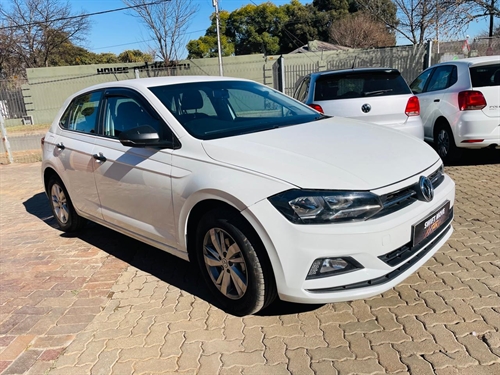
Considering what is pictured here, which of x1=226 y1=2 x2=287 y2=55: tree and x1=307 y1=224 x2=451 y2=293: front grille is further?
x1=226 y1=2 x2=287 y2=55: tree

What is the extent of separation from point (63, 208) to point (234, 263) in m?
2.97

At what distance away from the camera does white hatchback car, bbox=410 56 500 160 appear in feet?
19.4

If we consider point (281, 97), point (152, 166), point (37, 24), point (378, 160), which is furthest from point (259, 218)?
point (37, 24)

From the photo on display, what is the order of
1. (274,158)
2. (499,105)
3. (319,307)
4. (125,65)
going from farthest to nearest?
(125,65) < (499,105) < (319,307) < (274,158)

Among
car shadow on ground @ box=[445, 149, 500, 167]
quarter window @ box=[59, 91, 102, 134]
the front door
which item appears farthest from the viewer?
car shadow on ground @ box=[445, 149, 500, 167]

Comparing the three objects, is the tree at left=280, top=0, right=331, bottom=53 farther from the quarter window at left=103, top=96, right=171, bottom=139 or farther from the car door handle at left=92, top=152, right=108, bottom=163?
the car door handle at left=92, top=152, right=108, bottom=163

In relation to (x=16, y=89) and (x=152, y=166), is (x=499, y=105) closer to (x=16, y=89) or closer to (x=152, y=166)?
(x=152, y=166)

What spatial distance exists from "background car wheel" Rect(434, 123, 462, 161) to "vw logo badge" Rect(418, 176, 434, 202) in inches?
167

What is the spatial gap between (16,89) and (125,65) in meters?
5.58

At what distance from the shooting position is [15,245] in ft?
15.7

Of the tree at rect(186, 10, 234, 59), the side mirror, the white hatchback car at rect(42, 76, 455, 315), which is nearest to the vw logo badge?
the white hatchback car at rect(42, 76, 455, 315)

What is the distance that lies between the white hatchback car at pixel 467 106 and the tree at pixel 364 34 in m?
33.0

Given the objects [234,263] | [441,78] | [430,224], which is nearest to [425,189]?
[430,224]

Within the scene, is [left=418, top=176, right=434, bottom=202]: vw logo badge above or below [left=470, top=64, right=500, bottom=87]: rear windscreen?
below
